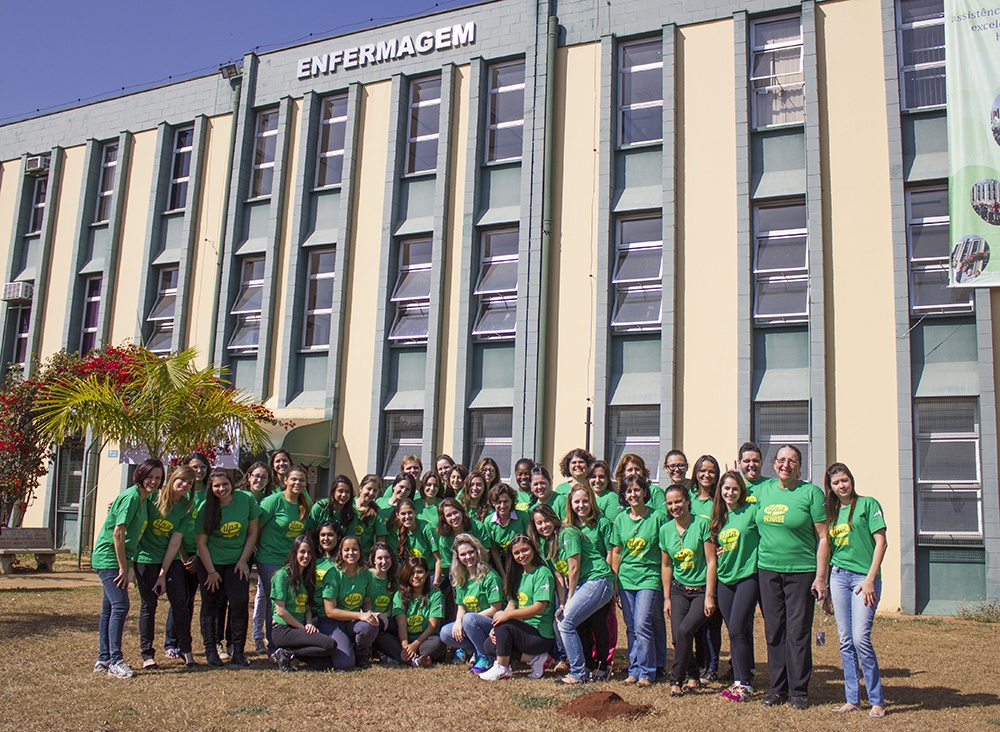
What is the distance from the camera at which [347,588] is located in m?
8.53

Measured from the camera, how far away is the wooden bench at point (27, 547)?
1630 centimetres

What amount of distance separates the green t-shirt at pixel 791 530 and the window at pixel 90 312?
18.7 metres

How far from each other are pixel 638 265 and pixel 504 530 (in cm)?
853

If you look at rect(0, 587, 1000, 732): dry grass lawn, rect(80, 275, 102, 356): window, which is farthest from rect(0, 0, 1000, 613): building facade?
rect(0, 587, 1000, 732): dry grass lawn

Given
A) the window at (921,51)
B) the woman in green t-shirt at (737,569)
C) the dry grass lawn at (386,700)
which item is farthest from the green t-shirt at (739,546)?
the window at (921,51)

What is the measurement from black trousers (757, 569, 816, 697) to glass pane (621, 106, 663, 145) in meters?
11.1

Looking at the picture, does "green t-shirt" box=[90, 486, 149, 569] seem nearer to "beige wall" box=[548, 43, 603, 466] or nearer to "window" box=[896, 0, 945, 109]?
"beige wall" box=[548, 43, 603, 466]

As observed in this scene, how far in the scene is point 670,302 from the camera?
51.3 ft

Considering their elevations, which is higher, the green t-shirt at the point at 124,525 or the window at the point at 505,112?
the window at the point at 505,112

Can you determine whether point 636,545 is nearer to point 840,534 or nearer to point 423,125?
point 840,534

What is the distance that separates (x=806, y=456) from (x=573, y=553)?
25.9ft

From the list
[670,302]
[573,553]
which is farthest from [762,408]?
[573,553]

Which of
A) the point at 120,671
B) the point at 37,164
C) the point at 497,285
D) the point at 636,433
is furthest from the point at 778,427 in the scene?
the point at 37,164

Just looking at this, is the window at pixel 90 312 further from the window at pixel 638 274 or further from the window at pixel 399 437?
the window at pixel 638 274
